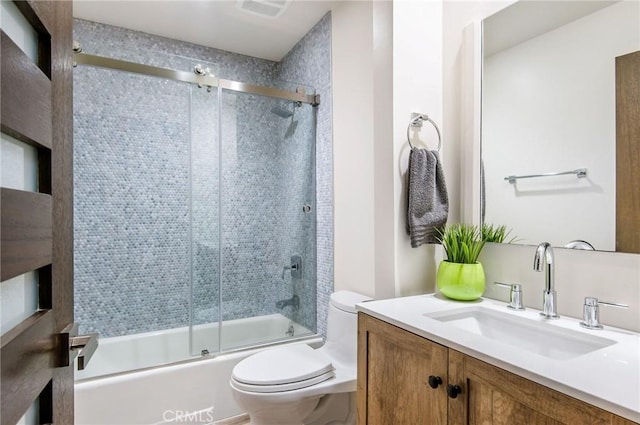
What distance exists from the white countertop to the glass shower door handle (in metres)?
0.84

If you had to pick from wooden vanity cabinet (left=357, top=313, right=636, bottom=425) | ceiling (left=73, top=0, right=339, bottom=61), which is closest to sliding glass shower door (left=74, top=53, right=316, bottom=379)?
ceiling (left=73, top=0, right=339, bottom=61)

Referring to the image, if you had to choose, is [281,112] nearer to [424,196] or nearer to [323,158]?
[323,158]

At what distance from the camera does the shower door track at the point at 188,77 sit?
2084 mm

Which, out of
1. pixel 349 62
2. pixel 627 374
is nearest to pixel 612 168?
pixel 627 374

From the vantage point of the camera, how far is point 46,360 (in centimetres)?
57

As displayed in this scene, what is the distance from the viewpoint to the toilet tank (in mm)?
1783

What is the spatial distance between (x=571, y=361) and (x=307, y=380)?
1.09 meters

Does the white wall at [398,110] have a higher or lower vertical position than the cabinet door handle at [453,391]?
higher

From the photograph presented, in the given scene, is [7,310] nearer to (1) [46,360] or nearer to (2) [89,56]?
(1) [46,360]

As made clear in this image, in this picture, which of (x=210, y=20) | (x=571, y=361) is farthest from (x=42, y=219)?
(x=210, y=20)

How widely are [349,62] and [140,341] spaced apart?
236 centimetres

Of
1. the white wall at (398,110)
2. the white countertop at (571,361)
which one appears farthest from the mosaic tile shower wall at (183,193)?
the white countertop at (571,361)

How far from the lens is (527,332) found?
1.15 m

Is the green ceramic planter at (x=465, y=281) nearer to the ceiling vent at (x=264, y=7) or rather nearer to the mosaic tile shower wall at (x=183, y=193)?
the mosaic tile shower wall at (x=183, y=193)
